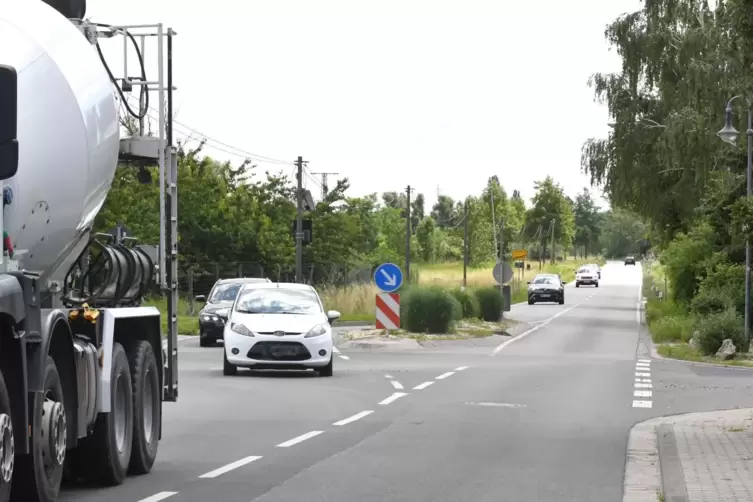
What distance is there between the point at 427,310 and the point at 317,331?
17.7 metres

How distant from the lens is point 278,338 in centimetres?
2317

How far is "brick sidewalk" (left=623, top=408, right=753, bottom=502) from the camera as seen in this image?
10.3 m

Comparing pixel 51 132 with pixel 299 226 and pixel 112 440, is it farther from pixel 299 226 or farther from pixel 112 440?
pixel 299 226

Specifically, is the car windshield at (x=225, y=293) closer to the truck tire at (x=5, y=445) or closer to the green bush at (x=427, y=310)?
the green bush at (x=427, y=310)

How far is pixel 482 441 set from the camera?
14.4 m

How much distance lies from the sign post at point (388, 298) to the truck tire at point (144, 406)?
2369cm

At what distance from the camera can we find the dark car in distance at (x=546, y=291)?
77.0 m

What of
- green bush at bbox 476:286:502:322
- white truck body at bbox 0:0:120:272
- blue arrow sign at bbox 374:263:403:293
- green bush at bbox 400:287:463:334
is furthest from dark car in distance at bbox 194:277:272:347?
white truck body at bbox 0:0:120:272

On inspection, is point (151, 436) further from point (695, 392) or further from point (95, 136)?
point (695, 392)

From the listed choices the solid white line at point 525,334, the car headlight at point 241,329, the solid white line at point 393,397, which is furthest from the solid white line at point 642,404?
the solid white line at point 525,334

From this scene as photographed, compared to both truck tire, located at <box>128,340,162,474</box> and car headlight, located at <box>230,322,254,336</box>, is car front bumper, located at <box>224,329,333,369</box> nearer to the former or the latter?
car headlight, located at <box>230,322,254,336</box>

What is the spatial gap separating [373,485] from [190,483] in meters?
1.36


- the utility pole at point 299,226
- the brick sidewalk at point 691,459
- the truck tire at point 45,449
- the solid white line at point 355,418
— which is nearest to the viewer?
the truck tire at point 45,449

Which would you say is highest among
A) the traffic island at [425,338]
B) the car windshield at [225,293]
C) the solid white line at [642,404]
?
the car windshield at [225,293]
